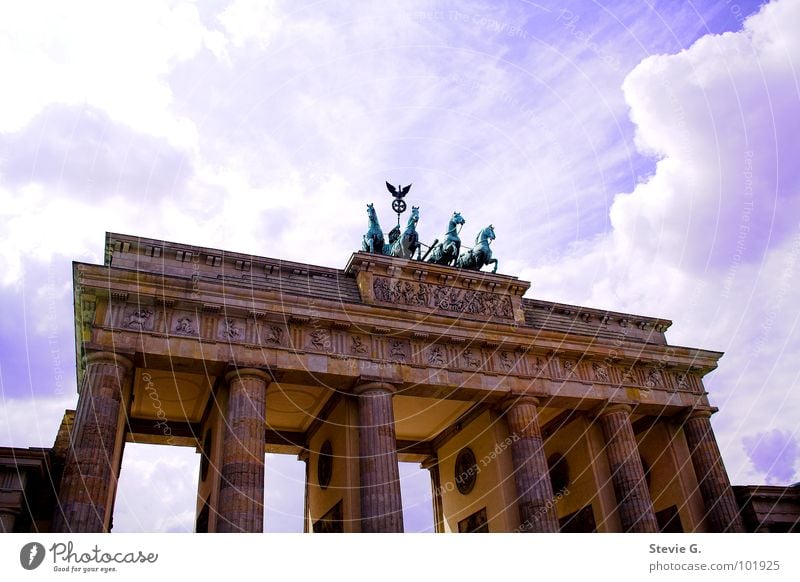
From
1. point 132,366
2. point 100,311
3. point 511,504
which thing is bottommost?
point 511,504

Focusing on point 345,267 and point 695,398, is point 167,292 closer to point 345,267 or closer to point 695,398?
point 345,267

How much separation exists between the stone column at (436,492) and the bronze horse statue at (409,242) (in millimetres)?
10868

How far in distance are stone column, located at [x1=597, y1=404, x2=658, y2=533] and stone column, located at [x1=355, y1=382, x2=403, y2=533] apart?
9749mm

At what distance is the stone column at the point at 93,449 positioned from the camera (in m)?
18.2

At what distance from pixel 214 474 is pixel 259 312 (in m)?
5.67

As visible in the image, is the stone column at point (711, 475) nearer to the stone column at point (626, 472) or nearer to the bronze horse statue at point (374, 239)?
the stone column at point (626, 472)

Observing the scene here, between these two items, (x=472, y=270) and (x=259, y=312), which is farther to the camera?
(x=472, y=270)

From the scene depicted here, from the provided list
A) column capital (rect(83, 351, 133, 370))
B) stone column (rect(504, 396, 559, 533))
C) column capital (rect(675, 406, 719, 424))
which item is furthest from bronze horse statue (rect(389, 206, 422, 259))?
column capital (rect(675, 406, 719, 424))

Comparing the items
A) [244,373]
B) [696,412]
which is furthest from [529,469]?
[244,373]

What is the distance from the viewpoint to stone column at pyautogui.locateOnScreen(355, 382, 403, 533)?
21578 mm

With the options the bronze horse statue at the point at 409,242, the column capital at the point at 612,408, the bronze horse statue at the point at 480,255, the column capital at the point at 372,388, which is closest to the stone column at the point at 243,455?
the column capital at the point at 372,388
